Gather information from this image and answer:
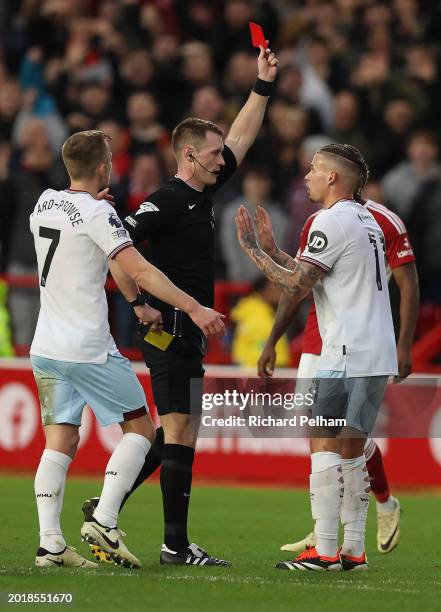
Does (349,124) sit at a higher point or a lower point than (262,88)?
higher

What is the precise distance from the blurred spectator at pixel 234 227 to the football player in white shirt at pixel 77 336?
709cm

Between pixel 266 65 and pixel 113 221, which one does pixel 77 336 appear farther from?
pixel 266 65

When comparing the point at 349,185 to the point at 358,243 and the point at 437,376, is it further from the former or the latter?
the point at 437,376

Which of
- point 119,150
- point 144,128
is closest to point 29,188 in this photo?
point 119,150

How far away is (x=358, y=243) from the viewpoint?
7.86 meters

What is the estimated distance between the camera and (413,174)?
49.8ft

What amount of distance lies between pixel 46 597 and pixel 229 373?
6664mm

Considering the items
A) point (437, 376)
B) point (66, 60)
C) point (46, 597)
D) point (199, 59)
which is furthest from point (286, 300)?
point (66, 60)

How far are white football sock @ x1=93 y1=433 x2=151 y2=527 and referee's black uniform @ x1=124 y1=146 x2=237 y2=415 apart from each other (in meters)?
0.26

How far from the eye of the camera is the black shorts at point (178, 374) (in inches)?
323

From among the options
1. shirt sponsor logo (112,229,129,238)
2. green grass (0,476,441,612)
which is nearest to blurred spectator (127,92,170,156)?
green grass (0,476,441,612)

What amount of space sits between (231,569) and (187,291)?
1533 millimetres

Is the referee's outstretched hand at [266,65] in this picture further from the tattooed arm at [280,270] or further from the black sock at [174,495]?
the black sock at [174,495]

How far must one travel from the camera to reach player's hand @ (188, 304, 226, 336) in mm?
7492
